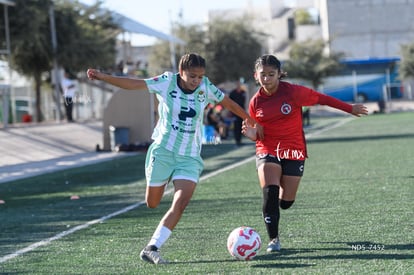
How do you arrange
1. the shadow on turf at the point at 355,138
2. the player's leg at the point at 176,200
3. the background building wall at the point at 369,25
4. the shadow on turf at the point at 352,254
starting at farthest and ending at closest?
the background building wall at the point at 369,25 → the shadow on turf at the point at 355,138 → the player's leg at the point at 176,200 → the shadow on turf at the point at 352,254

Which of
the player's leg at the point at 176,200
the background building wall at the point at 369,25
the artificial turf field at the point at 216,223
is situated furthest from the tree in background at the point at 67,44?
the background building wall at the point at 369,25

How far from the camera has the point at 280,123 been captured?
830cm

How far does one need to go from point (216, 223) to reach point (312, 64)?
5414cm

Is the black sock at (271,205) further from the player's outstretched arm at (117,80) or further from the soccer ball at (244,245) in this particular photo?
the player's outstretched arm at (117,80)

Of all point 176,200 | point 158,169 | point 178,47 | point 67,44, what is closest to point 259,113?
point 158,169

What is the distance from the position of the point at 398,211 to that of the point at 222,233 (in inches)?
86.5

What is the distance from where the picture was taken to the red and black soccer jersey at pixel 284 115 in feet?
27.1

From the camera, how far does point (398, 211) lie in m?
9.85

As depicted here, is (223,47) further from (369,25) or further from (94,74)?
(94,74)

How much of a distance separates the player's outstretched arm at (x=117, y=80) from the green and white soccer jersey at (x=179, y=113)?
3.8 inches

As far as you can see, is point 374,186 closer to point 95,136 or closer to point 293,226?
point 293,226

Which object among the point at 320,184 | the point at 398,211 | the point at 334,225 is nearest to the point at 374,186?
the point at 320,184

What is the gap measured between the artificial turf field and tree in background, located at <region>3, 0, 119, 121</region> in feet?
51.3

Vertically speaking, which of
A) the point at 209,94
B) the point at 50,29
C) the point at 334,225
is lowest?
the point at 334,225
